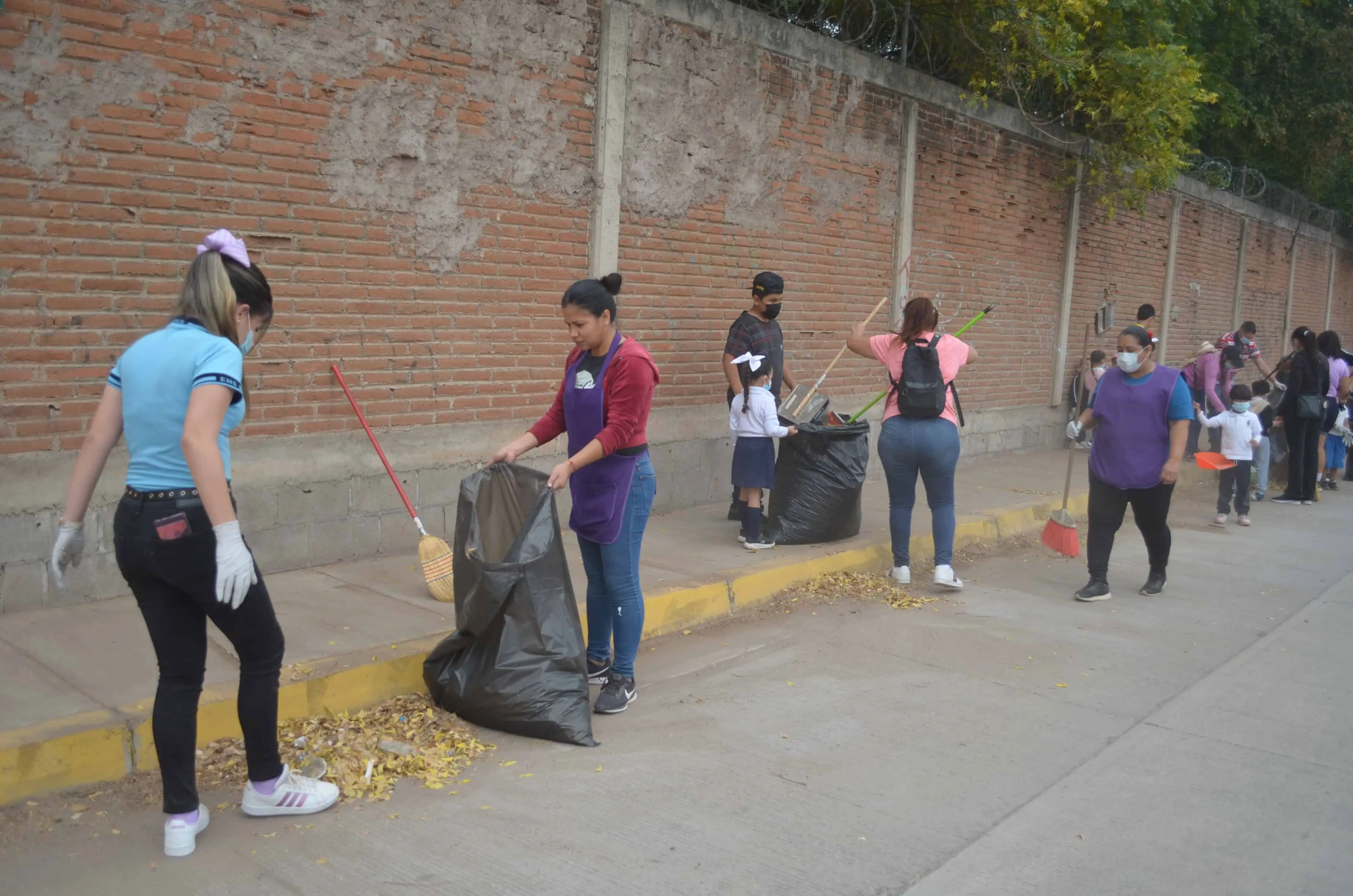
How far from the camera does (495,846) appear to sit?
11.9 ft

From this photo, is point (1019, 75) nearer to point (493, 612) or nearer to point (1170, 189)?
point (1170, 189)

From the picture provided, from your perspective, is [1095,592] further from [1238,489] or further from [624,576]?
[1238,489]

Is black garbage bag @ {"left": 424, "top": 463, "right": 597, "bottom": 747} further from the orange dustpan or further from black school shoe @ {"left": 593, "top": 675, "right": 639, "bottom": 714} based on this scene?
the orange dustpan

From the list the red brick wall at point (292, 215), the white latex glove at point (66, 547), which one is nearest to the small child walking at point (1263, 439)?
the red brick wall at point (292, 215)

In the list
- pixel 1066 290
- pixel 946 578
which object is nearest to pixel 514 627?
pixel 946 578

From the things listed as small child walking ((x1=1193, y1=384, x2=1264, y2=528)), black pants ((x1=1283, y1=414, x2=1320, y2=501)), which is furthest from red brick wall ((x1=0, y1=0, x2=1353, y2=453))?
black pants ((x1=1283, y1=414, x2=1320, y2=501))

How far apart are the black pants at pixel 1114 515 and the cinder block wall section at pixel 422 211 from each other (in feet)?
10.2

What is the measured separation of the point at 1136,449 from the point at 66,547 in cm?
602

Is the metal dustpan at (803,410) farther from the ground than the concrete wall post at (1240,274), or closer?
closer

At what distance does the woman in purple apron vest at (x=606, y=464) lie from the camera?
4551mm

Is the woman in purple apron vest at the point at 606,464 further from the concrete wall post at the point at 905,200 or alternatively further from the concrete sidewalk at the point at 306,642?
the concrete wall post at the point at 905,200

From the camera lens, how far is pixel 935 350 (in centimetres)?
688

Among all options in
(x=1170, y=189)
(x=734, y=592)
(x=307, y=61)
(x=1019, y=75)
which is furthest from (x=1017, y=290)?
(x=307, y=61)

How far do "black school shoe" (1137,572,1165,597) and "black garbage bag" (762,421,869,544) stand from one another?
2.01m
